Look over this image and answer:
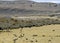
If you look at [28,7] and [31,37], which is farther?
[28,7]

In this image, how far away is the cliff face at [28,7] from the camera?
2406 cm

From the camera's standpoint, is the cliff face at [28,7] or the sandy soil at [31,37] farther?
the cliff face at [28,7]

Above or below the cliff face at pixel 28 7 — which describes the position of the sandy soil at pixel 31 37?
above

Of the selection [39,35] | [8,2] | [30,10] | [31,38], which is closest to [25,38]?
[31,38]

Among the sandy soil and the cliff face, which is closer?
the sandy soil

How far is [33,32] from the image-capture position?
38.7 ft

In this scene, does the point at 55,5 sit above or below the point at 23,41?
below

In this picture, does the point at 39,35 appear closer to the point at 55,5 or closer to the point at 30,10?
the point at 30,10

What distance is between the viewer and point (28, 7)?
2528 cm

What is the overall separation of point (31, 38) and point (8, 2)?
16.0m

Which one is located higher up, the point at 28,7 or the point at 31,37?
the point at 31,37

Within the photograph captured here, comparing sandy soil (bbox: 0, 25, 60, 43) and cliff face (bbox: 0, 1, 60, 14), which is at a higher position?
sandy soil (bbox: 0, 25, 60, 43)

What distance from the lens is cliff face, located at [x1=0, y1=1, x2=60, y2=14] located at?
2406 cm

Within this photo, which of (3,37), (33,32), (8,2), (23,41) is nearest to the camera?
(23,41)
